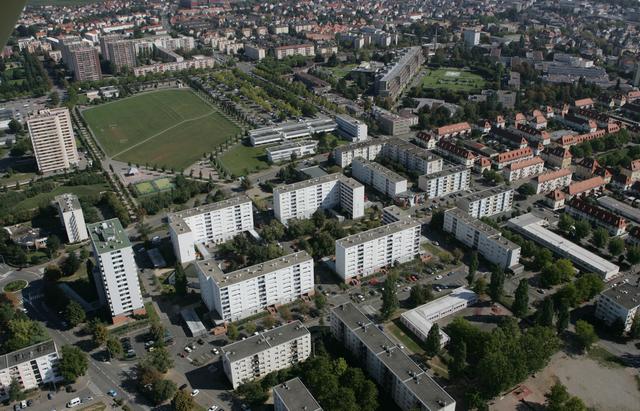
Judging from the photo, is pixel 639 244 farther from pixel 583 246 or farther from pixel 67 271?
pixel 67 271

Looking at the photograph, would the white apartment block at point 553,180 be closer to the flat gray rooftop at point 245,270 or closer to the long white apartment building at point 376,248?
the long white apartment building at point 376,248

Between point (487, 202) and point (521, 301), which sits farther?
point (487, 202)

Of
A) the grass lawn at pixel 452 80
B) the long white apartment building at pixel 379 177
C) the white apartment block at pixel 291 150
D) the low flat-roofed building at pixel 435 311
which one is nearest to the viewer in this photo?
the low flat-roofed building at pixel 435 311

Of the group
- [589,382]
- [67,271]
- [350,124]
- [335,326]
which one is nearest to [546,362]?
[589,382]

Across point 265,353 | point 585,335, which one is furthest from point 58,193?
point 585,335

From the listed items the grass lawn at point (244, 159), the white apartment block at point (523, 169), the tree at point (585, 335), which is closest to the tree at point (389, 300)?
the tree at point (585, 335)

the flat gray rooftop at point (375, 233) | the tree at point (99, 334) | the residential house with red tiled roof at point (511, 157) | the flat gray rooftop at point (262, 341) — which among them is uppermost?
the flat gray rooftop at point (375, 233)

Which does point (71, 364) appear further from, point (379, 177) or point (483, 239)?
point (379, 177)

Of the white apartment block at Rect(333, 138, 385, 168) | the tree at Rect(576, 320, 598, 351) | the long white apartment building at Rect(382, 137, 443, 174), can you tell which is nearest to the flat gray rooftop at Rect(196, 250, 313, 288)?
the tree at Rect(576, 320, 598, 351)
